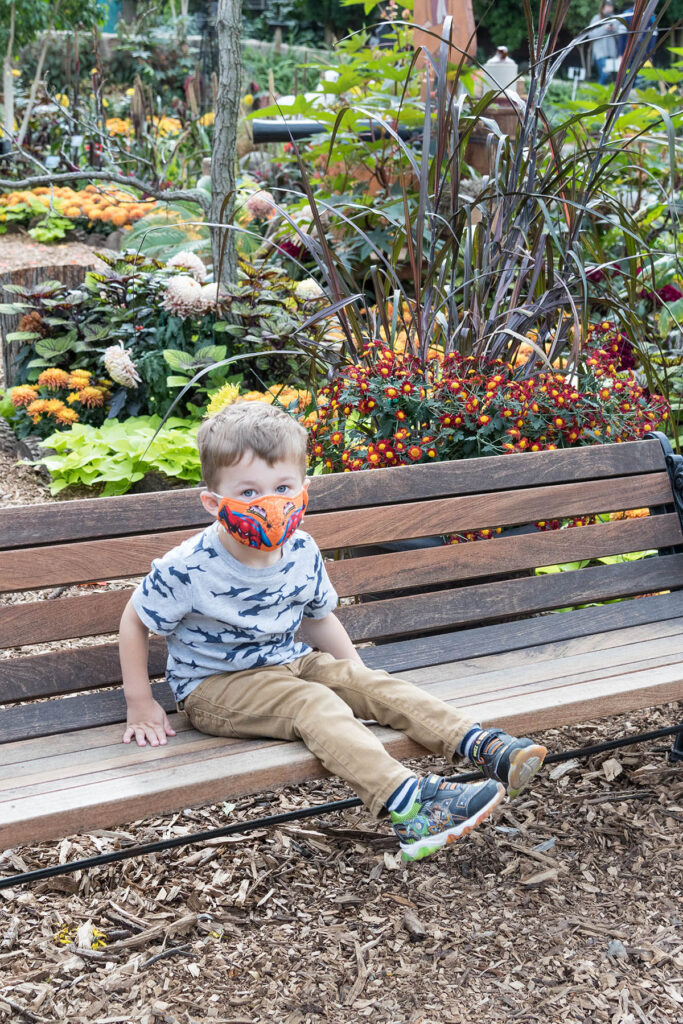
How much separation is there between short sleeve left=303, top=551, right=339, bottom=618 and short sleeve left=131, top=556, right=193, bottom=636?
0.98ft

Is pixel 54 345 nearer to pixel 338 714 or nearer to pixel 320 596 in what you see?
pixel 320 596

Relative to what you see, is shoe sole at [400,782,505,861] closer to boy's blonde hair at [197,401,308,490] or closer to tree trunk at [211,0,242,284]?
boy's blonde hair at [197,401,308,490]

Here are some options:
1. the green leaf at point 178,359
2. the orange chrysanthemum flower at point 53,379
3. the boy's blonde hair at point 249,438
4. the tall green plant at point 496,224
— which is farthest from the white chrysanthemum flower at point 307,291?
the boy's blonde hair at point 249,438

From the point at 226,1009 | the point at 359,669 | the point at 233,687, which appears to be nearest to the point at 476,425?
the point at 359,669

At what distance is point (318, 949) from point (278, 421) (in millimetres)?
1128

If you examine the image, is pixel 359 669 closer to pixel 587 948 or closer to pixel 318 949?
pixel 318 949

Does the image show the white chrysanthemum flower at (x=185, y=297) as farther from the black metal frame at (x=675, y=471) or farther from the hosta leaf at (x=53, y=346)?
the black metal frame at (x=675, y=471)

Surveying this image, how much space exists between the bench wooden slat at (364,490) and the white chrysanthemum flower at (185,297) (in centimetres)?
233

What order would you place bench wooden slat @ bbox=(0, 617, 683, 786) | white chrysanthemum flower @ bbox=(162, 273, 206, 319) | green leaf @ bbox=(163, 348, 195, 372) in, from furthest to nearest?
white chrysanthemum flower @ bbox=(162, 273, 206, 319) < green leaf @ bbox=(163, 348, 195, 372) < bench wooden slat @ bbox=(0, 617, 683, 786)

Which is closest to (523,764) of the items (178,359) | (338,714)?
(338,714)

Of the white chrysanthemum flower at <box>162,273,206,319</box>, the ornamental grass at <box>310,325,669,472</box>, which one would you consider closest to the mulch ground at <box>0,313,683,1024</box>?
the ornamental grass at <box>310,325,669,472</box>

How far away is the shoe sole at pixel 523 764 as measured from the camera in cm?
200

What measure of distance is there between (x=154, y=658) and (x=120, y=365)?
2.63 meters

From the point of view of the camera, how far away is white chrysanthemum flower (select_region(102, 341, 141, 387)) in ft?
15.6
